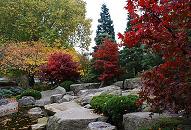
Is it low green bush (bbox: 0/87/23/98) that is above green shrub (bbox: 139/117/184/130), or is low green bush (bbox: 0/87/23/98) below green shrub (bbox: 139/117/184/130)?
above

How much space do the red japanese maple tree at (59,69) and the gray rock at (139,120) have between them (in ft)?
58.1

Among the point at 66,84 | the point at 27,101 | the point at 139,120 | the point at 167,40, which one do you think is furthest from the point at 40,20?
the point at 167,40

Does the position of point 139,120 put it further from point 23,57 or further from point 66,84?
point 23,57

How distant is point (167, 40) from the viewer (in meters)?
7.75

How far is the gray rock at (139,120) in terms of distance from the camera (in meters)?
9.58

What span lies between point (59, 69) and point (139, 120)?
18461 mm

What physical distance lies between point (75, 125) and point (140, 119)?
275cm

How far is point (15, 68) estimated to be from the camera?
102 feet

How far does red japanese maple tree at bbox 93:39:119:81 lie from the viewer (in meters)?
23.9

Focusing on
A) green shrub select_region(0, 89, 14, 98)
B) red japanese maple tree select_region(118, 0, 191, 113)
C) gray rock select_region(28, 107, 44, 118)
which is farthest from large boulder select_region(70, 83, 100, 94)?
red japanese maple tree select_region(118, 0, 191, 113)

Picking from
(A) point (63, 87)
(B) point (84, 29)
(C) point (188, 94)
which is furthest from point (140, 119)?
(B) point (84, 29)

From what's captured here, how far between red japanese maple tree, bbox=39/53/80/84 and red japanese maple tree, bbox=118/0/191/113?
19.8m

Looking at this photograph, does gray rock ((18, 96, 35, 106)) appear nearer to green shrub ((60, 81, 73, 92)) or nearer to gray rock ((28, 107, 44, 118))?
green shrub ((60, 81, 73, 92))

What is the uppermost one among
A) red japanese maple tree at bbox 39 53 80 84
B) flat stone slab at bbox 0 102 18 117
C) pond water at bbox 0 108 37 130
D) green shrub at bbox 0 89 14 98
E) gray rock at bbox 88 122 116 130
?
red japanese maple tree at bbox 39 53 80 84
